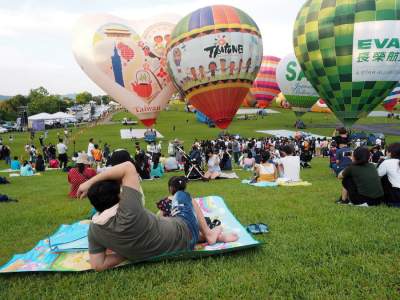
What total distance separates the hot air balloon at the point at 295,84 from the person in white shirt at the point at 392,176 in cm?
2783

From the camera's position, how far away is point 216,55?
1923 cm

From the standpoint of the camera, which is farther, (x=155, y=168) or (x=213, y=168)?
(x=155, y=168)

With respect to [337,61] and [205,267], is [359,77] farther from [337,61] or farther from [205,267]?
[205,267]

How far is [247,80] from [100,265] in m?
18.0

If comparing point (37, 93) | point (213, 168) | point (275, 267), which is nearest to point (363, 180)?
point (275, 267)

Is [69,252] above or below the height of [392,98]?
below

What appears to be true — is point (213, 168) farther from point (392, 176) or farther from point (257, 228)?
point (257, 228)

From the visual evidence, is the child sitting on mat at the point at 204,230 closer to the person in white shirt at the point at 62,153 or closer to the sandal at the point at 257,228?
the sandal at the point at 257,228

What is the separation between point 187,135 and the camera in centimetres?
4138

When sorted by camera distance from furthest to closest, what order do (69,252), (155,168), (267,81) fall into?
(267,81)
(155,168)
(69,252)

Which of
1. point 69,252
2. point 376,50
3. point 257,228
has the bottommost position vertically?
point 69,252

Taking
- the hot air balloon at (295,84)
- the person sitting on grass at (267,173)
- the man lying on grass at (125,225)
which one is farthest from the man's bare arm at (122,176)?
the hot air balloon at (295,84)

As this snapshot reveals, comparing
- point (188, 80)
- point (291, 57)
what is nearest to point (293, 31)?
point (188, 80)

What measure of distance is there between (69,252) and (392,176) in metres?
4.97
